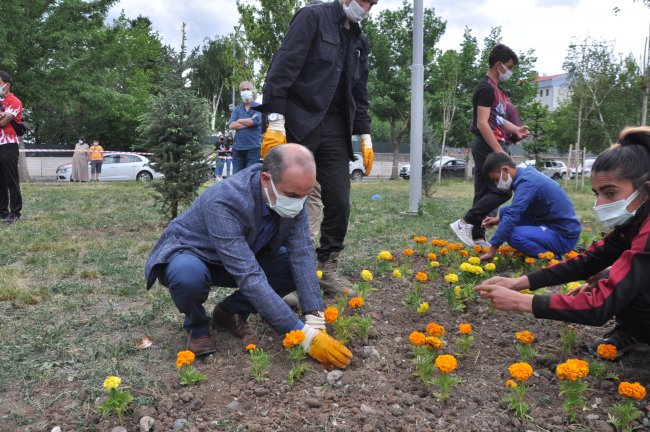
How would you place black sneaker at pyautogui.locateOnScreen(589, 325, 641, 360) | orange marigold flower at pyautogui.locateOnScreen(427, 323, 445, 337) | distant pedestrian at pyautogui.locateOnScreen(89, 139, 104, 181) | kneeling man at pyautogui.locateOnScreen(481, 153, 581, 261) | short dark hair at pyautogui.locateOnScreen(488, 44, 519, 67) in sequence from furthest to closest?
distant pedestrian at pyautogui.locateOnScreen(89, 139, 104, 181)
short dark hair at pyautogui.locateOnScreen(488, 44, 519, 67)
kneeling man at pyautogui.locateOnScreen(481, 153, 581, 261)
black sneaker at pyautogui.locateOnScreen(589, 325, 641, 360)
orange marigold flower at pyautogui.locateOnScreen(427, 323, 445, 337)

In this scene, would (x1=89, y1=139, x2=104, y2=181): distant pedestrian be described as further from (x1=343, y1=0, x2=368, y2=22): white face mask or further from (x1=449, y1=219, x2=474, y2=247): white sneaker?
(x1=343, y1=0, x2=368, y2=22): white face mask

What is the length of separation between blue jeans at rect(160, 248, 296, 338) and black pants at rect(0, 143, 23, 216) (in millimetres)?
5678

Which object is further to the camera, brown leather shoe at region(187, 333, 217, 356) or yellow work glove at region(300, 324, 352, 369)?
brown leather shoe at region(187, 333, 217, 356)

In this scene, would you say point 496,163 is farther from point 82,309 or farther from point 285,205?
point 82,309

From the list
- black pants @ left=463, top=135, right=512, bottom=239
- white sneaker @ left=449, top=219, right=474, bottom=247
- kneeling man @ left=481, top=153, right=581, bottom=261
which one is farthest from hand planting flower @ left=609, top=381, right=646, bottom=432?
white sneaker @ left=449, top=219, right=474, bottom=247

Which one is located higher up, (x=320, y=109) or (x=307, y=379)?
(x=320, y=109)

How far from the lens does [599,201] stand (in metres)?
2.48

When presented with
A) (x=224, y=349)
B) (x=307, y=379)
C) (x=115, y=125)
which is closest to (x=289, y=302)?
(x=224, y=349)

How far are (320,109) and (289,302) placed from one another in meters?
1.39

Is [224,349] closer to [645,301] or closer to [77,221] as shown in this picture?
[645,301]

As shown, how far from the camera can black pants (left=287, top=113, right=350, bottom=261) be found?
382 cm

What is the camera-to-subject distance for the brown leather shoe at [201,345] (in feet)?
9.08

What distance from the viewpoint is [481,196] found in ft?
17.9

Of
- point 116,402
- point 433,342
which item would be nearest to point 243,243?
point 116,402
